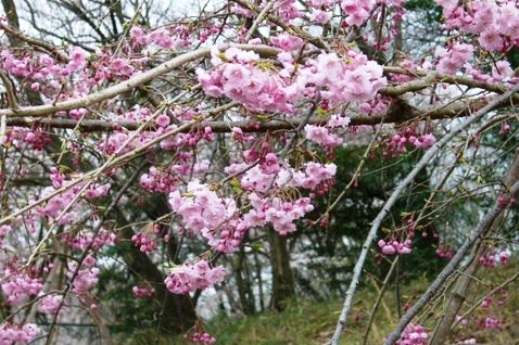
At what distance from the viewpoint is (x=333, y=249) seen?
9742 mm

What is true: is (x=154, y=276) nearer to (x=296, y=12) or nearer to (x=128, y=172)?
(x=128, y=172)

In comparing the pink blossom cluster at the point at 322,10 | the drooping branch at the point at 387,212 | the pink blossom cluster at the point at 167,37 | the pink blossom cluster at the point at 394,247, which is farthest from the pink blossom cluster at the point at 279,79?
the pink blossom cluster at the point at 167,37

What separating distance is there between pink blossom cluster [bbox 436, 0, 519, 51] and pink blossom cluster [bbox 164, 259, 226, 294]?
1318mm

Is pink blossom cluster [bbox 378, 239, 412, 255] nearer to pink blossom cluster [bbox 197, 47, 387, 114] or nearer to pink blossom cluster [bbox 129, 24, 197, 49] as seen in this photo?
pink blossom cluster [bbox 197, 47, 387, 114]

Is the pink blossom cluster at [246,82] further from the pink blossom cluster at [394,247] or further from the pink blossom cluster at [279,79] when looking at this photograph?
the pink blossom cluster at [394,247]

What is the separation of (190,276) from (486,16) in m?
1.47

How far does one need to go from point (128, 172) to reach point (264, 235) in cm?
397

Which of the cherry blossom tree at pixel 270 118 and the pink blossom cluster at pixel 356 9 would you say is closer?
Answer: the cherry blossom tree at pixel 270 118

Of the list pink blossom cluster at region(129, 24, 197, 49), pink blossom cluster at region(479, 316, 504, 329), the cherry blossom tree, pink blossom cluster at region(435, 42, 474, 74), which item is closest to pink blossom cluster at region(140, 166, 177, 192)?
the cherry blossom tree

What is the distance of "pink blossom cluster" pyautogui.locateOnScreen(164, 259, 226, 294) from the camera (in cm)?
280

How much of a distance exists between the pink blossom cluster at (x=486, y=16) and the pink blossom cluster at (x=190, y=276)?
1318 millimetres

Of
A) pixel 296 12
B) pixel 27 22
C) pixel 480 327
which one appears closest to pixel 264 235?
pixel 27 22

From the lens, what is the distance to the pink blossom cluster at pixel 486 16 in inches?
106

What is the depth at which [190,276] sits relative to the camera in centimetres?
282
